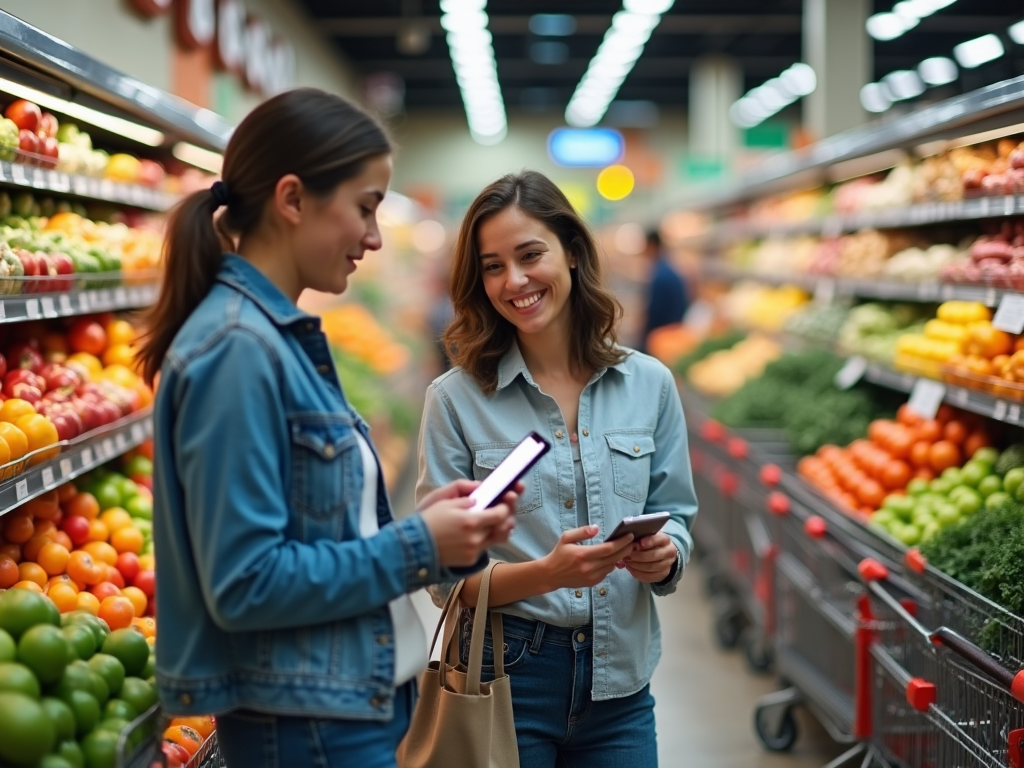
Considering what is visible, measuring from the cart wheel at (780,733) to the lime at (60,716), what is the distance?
120 inches

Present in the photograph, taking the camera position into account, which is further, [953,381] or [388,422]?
[388,422]

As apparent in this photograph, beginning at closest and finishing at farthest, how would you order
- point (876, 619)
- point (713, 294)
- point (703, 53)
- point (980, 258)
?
point (876, 619)
point (980, 258)
point (713, 294)
point (703, 53)

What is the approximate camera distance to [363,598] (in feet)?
4.99

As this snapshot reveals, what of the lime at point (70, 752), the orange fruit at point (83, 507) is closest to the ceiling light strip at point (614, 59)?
the orange fruit at point (83, 507)

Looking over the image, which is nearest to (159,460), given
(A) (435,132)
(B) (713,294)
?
(B) (713,294)

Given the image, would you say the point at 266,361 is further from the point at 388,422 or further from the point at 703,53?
the point at 703,53

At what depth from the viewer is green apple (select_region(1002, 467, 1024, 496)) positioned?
3424 millimetres

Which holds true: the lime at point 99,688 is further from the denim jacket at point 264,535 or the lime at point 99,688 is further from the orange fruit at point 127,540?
the orange fruit at point 127,540

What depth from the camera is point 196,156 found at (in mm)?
5328

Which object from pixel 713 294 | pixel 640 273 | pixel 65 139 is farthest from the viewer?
pixel 640 273

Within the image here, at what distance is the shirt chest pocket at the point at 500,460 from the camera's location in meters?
2.19

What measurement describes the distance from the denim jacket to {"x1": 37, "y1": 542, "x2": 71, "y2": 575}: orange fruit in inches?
56.9

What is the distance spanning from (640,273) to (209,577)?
17.4 metres

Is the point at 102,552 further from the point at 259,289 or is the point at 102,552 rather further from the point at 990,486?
the point at 990,486
